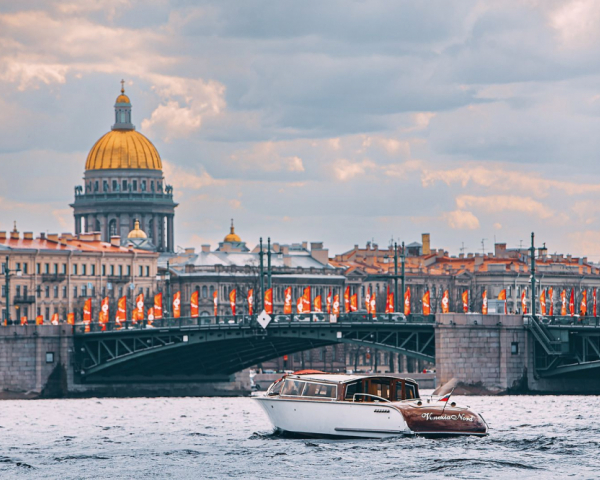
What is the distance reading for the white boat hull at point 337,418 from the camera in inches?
2906

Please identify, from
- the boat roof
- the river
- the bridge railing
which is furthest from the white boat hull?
the bridge railing

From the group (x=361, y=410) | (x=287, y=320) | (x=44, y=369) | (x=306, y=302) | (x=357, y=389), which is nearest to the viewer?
(x=361, y=410)

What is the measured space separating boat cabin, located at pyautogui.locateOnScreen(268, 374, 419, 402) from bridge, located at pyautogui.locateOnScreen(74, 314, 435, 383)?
3317cm

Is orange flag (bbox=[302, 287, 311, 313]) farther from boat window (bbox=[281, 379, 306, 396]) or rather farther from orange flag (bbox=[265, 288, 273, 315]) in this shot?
boat window (bbox=[281, 379, 306, 396])

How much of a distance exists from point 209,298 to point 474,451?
123267 mm

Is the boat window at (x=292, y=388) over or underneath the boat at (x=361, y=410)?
over

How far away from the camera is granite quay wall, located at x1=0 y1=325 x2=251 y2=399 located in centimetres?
11988

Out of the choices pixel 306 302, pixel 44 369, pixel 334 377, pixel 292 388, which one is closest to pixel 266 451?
pixel 292 388

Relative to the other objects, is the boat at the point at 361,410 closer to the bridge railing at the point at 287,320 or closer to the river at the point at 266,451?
the river at the point at 266,451

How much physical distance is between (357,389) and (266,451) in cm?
406

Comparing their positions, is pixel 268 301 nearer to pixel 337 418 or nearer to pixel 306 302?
pixel 306 302

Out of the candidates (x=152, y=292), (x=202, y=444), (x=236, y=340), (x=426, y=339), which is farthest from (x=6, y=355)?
(x=152, y=292)

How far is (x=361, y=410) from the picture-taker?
74875 mm

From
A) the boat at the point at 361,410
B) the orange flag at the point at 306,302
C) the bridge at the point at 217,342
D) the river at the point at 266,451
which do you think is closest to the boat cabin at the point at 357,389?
the boat at the point at 361,410
